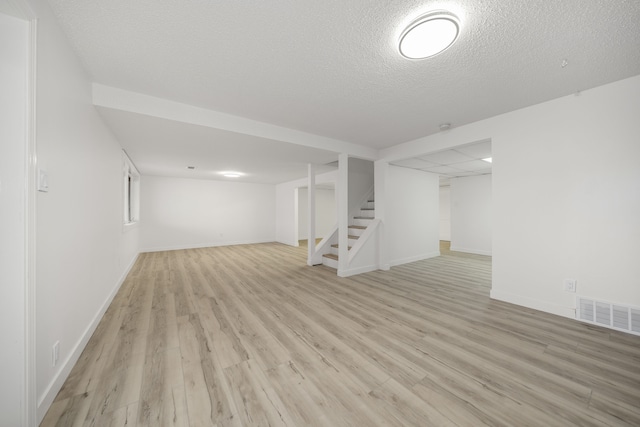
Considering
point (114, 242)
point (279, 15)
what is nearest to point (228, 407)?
point (279, 15)

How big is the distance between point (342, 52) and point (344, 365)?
2.40 metres

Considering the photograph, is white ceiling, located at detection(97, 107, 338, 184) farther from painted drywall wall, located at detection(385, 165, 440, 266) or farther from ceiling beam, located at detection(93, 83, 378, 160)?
painted drywall wall, located at detection(385, 165, 440, 266)

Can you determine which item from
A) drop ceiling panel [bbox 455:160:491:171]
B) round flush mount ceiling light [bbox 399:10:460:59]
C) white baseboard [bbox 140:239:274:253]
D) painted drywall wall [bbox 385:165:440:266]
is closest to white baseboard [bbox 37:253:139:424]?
round flush mount ceiling light [bbox 399:10:460:59]

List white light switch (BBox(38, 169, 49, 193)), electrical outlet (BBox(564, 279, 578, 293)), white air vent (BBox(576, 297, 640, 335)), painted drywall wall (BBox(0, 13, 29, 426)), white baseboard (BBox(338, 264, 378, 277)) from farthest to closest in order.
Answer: white baseboard (BBox(338, 264, 378, 277)), electrical outlet (BBox(564, 279, 578, 293)), white air vent (BBox(576, 297, 640, 335)), white light switch (BBox(38, 169, 49, 193)), painted drywall wall (BBox(0, 13, 29, 426))

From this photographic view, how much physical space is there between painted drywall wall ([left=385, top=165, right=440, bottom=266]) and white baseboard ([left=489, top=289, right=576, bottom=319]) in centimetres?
189

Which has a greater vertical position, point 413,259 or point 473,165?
point 473,165

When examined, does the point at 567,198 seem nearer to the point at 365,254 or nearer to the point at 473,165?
the point at 365,254

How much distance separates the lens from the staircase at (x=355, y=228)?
15.4ft

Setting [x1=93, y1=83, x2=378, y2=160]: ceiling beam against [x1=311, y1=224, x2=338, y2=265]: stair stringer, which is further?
[x1=311, y1=224, x2=338, y2=265]: stair stringer

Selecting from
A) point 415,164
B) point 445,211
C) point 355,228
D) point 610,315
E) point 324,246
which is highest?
point 415,164

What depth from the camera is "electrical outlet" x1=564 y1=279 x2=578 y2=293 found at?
2328mm

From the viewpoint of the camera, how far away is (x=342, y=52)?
1710mm

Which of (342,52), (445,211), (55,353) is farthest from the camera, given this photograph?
(445,211)

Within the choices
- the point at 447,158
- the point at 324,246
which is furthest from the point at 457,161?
the point at 324,246
